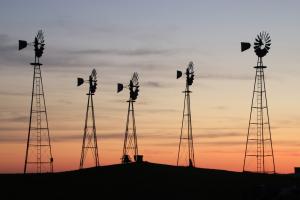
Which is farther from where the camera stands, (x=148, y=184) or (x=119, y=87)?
(x=119, y=87)

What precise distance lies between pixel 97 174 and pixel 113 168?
250 cm

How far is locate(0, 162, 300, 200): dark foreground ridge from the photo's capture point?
72.8 meters

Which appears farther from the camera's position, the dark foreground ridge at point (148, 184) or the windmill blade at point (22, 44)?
the windmill blade at point (22, 44)

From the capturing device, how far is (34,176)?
82.4m

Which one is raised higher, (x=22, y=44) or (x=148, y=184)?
(x=22, y=44)

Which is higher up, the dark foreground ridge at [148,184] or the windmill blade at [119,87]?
the windmill blade at [119,87]

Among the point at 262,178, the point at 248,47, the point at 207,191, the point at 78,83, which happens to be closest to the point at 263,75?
the point at 248,47

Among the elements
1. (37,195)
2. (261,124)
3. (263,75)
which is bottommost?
(37,195)

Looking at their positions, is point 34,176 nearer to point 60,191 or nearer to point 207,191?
point 60,191

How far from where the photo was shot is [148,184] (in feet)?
251

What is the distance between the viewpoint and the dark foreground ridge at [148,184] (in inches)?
2864

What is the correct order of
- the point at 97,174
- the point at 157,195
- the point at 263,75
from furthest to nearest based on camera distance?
the point at 263,75
the point at 97,174
the point at 157,195

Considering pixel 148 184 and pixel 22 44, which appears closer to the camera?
pixel 148 184

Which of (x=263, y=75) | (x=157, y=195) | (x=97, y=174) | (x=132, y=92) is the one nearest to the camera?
(x=157, y=195)
